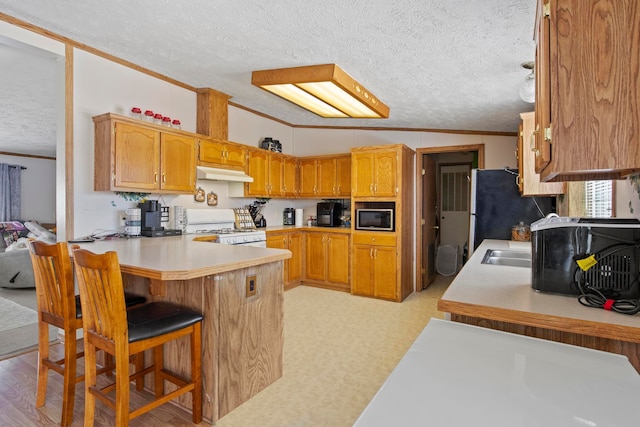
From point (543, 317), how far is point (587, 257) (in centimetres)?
35

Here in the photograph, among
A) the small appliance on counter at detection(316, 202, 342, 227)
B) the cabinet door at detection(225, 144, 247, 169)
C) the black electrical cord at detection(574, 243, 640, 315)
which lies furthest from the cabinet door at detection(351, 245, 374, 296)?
the black electrical cord at detection(574, 243, 640, 315)

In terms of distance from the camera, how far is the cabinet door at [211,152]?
3.82 m

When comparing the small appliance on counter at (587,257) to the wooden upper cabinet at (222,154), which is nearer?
the small appliance on counter at (587,257)

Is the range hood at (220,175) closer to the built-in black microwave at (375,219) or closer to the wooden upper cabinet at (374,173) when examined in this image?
the wooden upper cabinet at (374,173)

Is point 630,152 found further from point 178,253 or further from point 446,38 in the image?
point 178,253

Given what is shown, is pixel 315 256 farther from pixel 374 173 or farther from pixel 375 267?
pixel 374 173

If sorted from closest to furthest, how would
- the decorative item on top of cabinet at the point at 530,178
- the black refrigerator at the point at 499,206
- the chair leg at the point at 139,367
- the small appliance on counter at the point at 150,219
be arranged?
the chair leg at the point at 139,367 → the decorative item on top of cabinet at the point at 530,178 → the small appliance on counter at the point at 150,219 → the black refrigerator at the point at 499,206

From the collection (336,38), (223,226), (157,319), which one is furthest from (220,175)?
(157,319)

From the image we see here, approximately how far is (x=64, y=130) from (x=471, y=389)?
11.6 feet

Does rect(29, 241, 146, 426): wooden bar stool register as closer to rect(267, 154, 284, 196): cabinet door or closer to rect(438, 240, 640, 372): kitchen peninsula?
rect(438, 240, 640, 372): kitchen peninsula

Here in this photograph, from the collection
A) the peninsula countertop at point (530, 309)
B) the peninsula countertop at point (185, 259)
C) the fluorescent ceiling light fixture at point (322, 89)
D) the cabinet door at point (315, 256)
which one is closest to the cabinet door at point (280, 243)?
the cabinet door at point (315, 256)

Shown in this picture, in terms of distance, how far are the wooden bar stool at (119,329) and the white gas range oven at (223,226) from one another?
1.66m

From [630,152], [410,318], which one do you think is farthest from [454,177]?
[630,152]

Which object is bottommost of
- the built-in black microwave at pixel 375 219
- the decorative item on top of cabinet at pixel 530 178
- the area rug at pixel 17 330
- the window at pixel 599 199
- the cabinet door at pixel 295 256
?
the area rug at pixel 17 330
